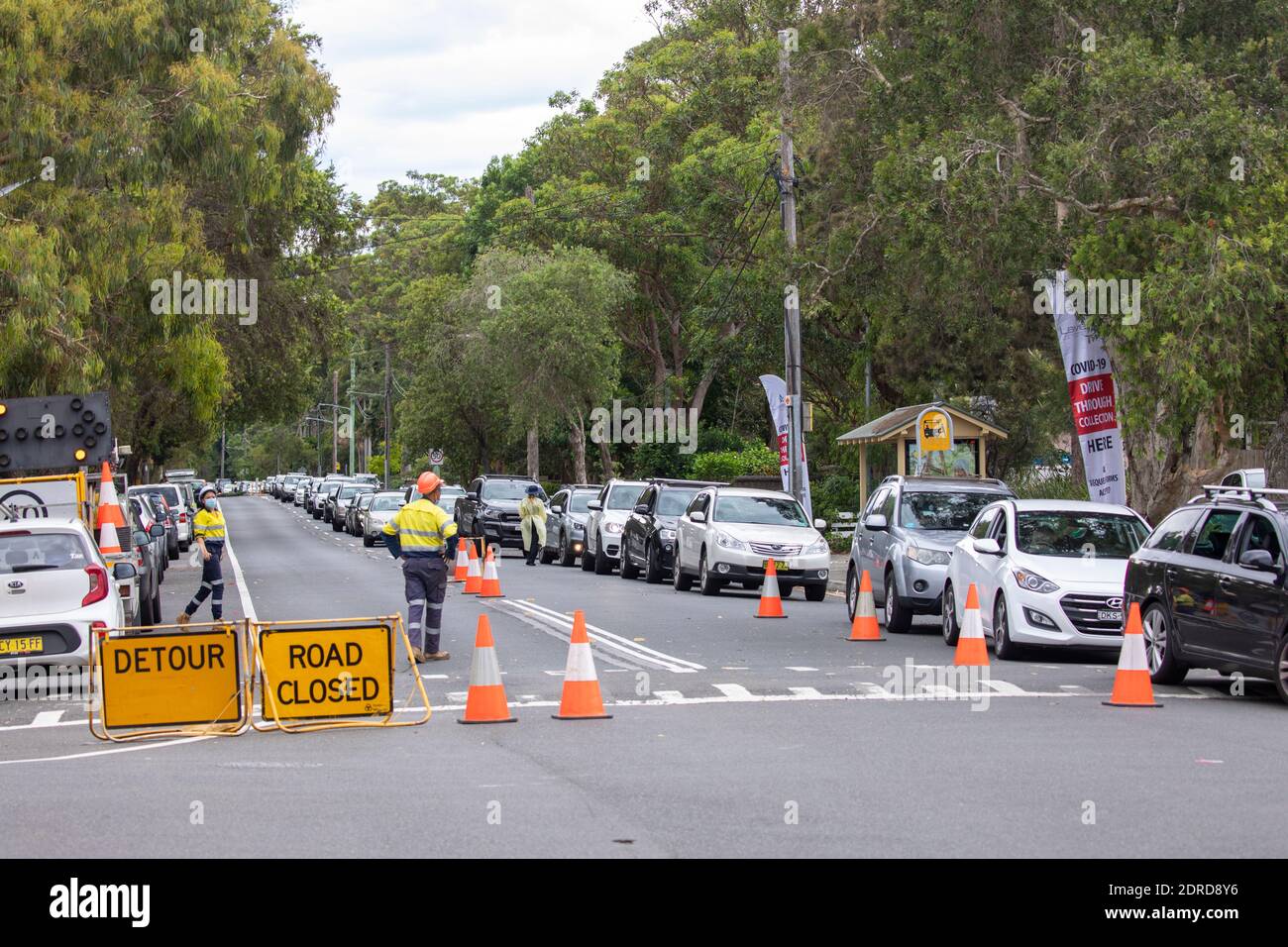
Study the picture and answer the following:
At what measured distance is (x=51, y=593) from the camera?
15703 millimetres

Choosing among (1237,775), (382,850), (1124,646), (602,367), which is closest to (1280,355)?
(1124,646)

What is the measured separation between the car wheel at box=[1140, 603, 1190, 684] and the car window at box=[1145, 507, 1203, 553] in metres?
0.55

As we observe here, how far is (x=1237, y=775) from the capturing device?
9.99 meters

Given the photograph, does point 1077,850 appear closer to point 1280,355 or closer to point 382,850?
point 382,850

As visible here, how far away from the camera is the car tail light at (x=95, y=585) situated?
15844mm

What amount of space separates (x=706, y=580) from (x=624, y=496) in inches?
328

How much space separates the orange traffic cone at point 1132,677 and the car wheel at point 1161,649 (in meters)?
1.29

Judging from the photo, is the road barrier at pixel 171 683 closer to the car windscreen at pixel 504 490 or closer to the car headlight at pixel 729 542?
the car headlight at pixel 729 542

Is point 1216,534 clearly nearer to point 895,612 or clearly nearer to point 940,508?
point 895,612

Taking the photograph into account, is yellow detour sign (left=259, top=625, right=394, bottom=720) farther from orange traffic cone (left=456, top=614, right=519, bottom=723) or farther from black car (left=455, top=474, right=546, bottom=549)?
black car (left=455, top=474, right=546, bottom=549)

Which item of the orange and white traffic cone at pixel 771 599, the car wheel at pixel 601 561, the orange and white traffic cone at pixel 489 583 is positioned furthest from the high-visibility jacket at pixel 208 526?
the car wheel at pixel 601 561

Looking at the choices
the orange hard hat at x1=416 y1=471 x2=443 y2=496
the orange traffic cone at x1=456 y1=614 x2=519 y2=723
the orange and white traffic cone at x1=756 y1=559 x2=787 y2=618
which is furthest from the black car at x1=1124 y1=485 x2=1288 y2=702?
the orange and white traffic cone at x1=756 y1=559 x2=787 y2=618

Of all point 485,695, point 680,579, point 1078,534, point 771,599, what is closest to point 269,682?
point 485,695
